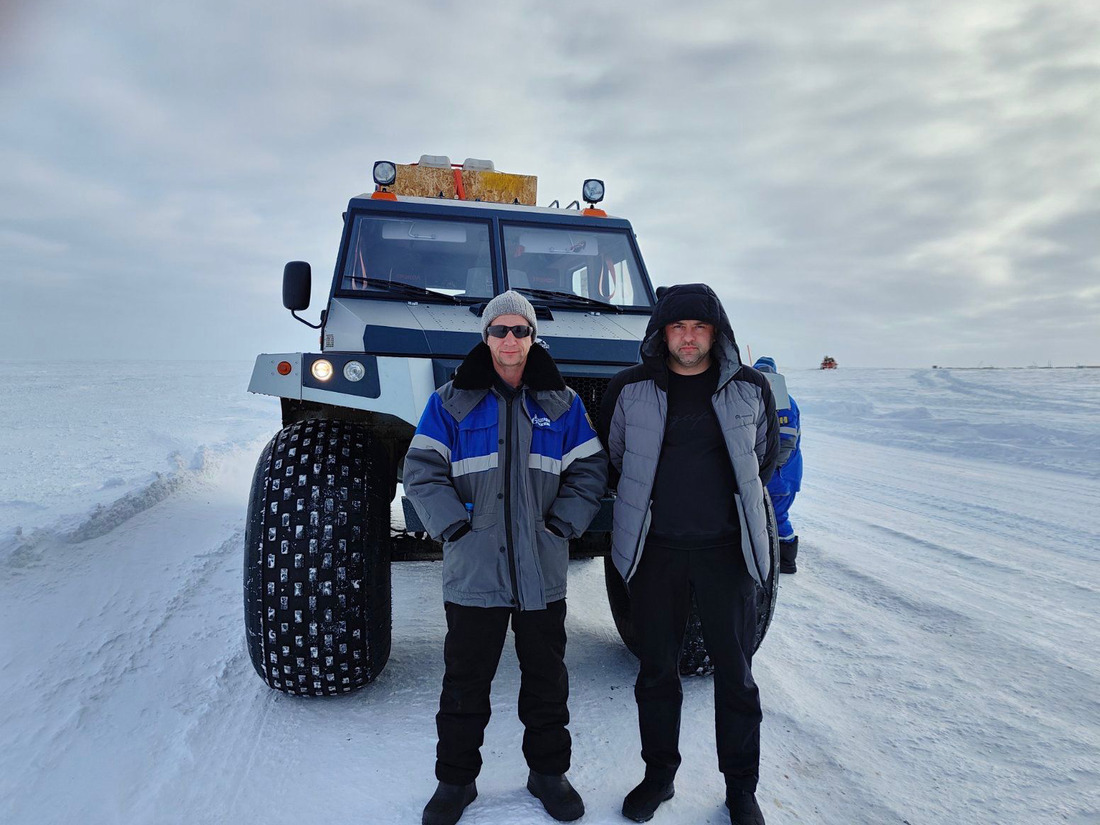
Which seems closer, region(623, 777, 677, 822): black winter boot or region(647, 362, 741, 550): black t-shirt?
region(623, 777, 677, 822): black winter boot

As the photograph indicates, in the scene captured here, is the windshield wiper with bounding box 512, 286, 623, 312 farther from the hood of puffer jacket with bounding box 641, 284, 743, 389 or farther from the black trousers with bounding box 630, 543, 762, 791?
the black trousers with bounding box 630, 543, 762, 791

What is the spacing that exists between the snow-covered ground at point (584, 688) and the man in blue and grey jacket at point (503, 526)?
24cm

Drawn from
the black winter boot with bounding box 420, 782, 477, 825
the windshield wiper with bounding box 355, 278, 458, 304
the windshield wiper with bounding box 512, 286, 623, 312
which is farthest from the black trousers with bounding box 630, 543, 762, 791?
the windshield wiper with bounding box 355, 278, 458, 304

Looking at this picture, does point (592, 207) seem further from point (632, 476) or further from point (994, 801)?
point (994, 801)

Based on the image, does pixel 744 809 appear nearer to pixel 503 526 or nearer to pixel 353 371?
pixel 503 526

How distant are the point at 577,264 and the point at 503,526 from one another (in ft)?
8.27

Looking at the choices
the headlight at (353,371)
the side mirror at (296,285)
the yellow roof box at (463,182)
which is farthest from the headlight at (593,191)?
the headlight at (353,371)

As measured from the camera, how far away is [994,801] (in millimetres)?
2158

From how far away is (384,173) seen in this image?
4391mm

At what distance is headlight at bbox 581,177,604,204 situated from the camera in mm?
4684

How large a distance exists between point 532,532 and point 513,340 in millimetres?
669

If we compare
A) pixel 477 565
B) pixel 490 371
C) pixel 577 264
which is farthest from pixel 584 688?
pixel 577 264

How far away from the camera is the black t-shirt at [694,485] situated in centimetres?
224

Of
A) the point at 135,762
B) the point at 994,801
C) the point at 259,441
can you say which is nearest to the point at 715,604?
the point at 994,801
